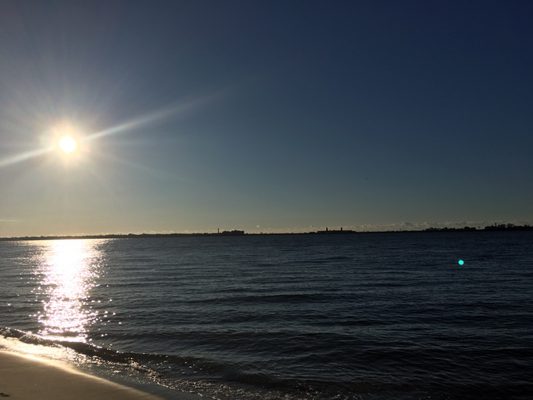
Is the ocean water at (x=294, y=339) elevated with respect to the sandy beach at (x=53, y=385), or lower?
lower

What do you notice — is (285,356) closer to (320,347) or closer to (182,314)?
(320,347)

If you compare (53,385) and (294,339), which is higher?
(53,385)

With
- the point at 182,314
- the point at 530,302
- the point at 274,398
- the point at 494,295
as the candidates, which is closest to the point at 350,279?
the point at 494,295

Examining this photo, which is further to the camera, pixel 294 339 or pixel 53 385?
pixel 294 339

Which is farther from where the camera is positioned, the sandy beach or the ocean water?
the ocean water

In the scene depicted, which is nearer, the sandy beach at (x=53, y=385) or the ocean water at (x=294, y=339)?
the sandy beach at (x=53, y=385)

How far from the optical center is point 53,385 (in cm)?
1044

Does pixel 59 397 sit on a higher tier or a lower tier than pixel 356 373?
higher

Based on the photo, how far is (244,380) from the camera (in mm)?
12359

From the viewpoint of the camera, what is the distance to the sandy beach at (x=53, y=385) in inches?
380

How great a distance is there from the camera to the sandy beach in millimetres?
9648

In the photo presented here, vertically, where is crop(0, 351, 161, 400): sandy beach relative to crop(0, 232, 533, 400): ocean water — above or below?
above

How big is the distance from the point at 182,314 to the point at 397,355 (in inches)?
475

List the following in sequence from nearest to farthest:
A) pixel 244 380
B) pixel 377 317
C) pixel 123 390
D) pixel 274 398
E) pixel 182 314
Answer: pixel 123 390, pixel 274 398, pixel 244 380, pixel 377 317, pixel 182 314
